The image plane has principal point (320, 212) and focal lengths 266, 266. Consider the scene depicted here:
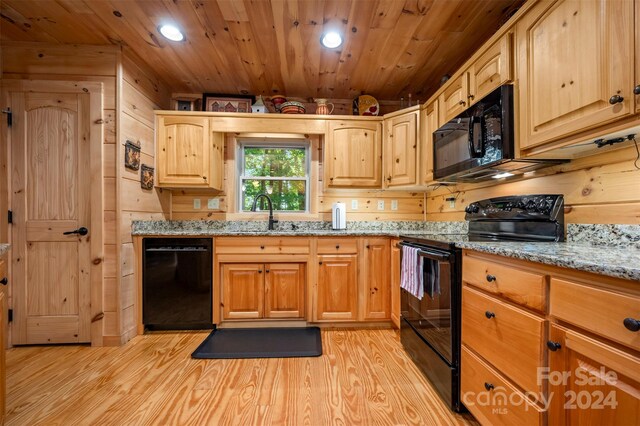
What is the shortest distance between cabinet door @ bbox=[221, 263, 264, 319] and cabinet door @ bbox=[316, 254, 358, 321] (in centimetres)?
56

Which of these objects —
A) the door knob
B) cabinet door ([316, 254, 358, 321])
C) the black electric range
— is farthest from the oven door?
the door knob

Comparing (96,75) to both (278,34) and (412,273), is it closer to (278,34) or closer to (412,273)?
(278,34)

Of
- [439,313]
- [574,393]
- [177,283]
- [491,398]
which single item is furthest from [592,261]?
[177,283]

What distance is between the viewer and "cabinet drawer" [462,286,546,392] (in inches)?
38.5

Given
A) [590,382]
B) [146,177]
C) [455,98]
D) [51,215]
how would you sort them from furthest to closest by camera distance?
[146,177] → [51,215] → [455,98] → [590,382]

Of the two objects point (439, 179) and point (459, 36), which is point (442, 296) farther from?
point (459, 36)

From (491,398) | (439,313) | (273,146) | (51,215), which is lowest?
(491,398)

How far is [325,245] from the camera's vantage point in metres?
2.52

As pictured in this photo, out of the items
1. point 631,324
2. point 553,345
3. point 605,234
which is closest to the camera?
point 631,324

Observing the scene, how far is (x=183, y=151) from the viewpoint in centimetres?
273

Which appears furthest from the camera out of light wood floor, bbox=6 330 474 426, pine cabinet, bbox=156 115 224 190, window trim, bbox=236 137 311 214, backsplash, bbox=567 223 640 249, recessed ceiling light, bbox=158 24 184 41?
window trim, bbox=236 137 311 214

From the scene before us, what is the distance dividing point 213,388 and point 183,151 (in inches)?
85.0

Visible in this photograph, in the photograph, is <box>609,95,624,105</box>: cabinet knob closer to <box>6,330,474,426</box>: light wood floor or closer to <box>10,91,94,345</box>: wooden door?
<box>6,330,474,426</box>: light wood floor

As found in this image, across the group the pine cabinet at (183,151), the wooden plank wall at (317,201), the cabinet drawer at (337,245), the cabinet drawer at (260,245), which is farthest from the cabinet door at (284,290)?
the pine cabinet at (183,151)
